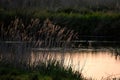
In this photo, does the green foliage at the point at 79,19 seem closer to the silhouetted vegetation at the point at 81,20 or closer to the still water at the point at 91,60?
the silhouetted vegetation at the point at 81,20

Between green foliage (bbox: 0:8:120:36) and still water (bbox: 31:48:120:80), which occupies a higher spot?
green foliage (bbox: 0:8:120:36)

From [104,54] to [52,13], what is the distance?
738 cm

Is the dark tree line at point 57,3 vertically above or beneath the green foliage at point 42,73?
above

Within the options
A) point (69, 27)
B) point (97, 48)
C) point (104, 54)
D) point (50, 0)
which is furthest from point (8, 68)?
point (50, 0)

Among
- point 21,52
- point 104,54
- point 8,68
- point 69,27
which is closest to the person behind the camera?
point 8,68

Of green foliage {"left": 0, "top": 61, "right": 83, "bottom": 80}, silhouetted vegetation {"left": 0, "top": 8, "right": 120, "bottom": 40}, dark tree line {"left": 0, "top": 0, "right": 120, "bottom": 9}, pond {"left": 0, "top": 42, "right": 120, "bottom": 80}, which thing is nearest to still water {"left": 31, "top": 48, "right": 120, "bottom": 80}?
pond {"left": 0, "top": 42, "right": 120, "bottom": 80}

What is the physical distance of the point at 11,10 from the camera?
23.8 meters

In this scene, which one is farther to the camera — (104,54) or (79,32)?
(79,32)

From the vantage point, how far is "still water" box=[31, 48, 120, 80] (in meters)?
12.4

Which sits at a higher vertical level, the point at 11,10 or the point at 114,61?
the point at 11,10

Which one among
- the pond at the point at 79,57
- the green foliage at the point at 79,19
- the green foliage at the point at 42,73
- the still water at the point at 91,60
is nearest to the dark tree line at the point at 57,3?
the green foliage at the point at 79,19

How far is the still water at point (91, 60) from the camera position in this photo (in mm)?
12412

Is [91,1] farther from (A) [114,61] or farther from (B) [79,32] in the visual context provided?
(A) [114,61]

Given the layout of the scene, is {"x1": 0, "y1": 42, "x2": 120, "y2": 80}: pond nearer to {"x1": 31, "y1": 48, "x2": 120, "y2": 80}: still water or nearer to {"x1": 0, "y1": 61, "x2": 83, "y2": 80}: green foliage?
{"x1": 31, "y1": 48, "x2": 120, "y2": 80}: still water
